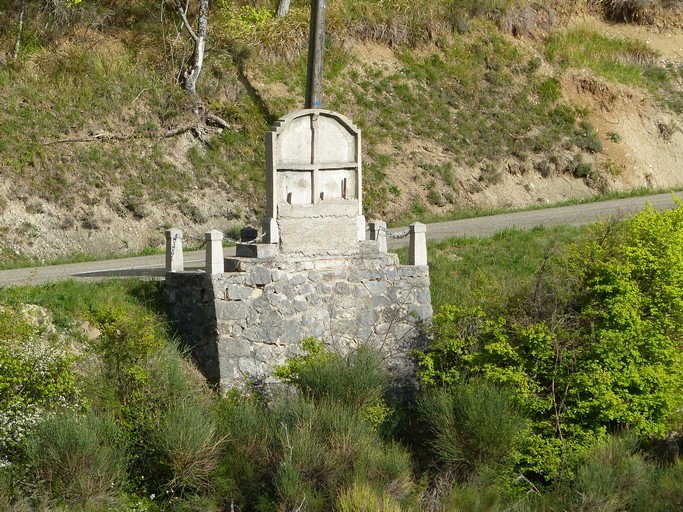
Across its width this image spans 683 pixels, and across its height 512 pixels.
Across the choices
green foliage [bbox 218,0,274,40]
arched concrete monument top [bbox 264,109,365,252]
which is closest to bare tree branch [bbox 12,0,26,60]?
green foliage [bbox 218,0,274,40]

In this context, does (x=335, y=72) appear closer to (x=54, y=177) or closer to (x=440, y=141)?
(x=440, y=141)

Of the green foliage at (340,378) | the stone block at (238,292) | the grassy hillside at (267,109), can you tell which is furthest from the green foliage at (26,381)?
the grassy hillside at (267,109)

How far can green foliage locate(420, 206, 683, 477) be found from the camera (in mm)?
18719

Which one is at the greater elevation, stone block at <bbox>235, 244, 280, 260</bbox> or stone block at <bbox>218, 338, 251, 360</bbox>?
stone block at <bbox>235, 244, 280, 260</bbox>

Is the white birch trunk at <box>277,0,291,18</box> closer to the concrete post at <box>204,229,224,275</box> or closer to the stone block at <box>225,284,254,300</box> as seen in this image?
the concrete post at <box>204,229,224,275</box>

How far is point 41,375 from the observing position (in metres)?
17.3

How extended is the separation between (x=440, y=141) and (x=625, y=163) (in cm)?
538

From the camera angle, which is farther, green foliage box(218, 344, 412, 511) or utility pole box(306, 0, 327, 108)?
utility pole box(306, 0, 327, 108)

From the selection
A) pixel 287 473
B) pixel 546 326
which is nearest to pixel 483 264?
pixel 546 326

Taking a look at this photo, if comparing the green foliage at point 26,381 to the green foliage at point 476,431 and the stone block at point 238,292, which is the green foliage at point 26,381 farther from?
the green foliage at point 476,431

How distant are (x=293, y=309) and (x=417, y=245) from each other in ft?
8.56

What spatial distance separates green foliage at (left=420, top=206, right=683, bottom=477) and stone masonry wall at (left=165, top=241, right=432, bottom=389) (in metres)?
1.17

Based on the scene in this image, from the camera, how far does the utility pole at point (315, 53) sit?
27.0 metres

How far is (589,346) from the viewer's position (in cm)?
1911
